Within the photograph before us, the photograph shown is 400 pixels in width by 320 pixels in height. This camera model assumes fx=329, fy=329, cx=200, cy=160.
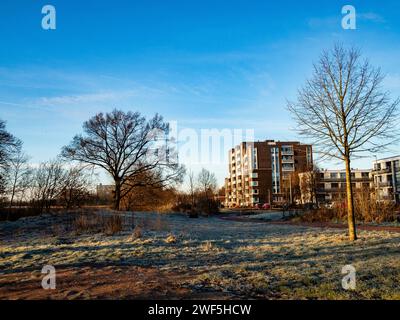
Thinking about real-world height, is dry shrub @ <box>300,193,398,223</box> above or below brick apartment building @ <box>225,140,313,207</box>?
below

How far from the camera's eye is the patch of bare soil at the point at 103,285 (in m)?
5.12

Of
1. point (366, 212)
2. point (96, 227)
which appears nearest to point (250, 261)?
point (96, 227)

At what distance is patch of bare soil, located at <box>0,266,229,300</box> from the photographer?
16.8ft

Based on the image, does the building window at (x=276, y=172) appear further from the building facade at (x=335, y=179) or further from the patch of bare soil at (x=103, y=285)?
the patch of bare soil at (x=103, y=285)

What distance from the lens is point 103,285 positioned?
225 inches

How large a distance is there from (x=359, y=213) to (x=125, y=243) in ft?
56.1

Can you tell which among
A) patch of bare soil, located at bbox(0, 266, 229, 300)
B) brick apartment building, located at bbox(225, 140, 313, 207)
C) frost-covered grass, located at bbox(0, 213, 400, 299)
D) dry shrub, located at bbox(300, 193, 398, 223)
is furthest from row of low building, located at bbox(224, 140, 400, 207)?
patch of bare soil, located at bbox(0, 266, 229, 300)

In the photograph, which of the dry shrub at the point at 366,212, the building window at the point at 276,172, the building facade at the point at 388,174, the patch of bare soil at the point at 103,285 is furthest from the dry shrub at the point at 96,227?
the building window at the point at 276,172

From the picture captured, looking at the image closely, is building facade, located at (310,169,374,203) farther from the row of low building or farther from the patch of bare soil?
the patch of bare soil

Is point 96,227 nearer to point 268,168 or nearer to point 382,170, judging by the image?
point 382,170

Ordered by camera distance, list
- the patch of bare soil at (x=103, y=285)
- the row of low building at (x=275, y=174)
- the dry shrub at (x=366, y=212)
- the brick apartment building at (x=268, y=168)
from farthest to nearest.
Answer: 1. the brick apartment building at (x=268, y=168)
2. the row of low building at (x=275, y=174)
3. the dry shrub at (x=366, y=212)
4. the patch of bare soil at (x=103, y=285)

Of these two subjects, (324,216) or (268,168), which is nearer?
(324,216)
